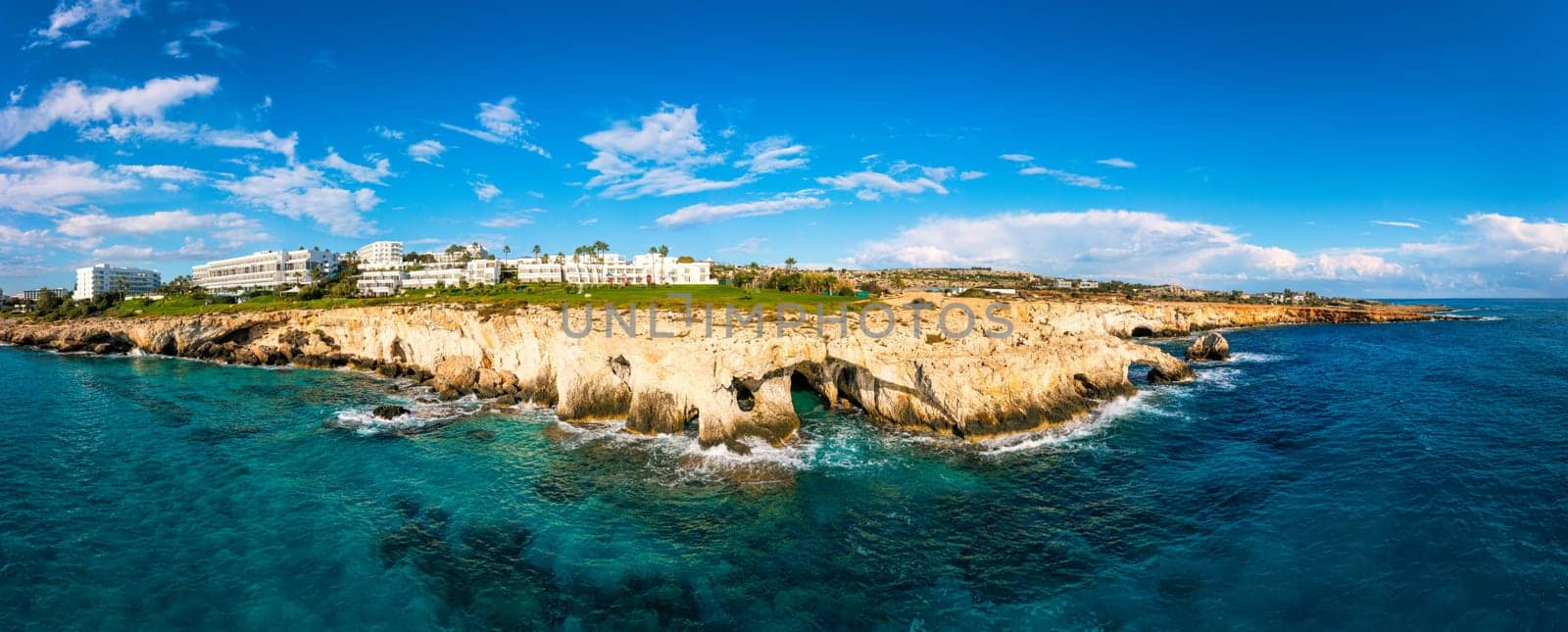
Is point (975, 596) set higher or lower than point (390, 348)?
lower

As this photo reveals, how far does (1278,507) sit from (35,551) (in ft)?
134

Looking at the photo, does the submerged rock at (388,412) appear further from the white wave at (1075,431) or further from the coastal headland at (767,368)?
the white wave at (1075,431)

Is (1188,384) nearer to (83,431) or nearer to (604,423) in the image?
(604,423)

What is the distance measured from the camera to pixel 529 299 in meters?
53.8

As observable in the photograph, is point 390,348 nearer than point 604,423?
No

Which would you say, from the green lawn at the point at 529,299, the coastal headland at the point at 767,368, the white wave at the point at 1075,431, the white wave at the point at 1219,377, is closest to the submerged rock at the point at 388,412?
the coastal headland at the point at 767,368

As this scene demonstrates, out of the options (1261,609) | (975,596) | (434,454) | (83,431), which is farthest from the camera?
(83,431)

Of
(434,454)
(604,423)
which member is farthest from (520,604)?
(604,423)

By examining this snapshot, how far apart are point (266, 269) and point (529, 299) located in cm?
11145

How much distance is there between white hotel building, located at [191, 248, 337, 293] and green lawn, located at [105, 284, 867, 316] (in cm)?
2298

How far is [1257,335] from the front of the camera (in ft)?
281

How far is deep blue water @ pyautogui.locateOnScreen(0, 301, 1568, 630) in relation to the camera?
16.0m

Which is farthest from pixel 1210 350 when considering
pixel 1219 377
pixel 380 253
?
pixel 380 253

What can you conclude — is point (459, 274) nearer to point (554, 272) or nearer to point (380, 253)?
point (554, 272)
